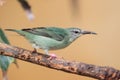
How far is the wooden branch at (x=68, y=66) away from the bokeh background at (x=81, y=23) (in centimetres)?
28

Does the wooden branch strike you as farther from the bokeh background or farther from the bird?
the bokeh background

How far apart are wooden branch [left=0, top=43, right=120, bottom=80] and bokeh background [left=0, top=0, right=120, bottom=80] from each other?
0.91 feet

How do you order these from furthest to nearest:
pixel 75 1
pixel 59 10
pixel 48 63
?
1. pixel 59 10
2. pixel 48 63
3. pixel 75 1

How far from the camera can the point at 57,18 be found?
2.64 ft

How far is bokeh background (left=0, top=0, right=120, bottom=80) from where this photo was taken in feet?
2.64

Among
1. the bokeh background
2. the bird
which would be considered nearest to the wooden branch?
the bird

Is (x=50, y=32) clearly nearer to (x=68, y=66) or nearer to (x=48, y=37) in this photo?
(x=48, y=37)

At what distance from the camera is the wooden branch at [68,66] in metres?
0.49

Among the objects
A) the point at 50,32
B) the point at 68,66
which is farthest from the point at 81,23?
the point at 68,66

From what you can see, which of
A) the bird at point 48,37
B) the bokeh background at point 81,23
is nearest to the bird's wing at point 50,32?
the bird at point 48,37

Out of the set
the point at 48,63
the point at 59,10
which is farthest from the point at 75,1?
the point at 59,10

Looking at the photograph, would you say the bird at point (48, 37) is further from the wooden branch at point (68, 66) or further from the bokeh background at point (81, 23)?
the bokeh background at point (81, 23)

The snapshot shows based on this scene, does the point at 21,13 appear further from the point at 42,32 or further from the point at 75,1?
the point at 75,1

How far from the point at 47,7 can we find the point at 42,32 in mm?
216
